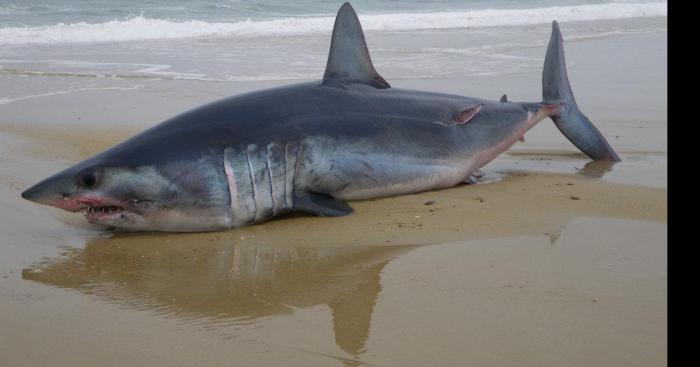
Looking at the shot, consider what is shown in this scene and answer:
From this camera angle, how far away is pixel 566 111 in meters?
5.77

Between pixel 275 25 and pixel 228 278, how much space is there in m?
19.6

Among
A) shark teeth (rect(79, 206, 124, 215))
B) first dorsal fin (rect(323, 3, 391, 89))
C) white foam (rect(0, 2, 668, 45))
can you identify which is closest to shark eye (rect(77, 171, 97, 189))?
shark teeth (rect(79, 206, 124, 215))

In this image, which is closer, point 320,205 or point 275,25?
point 320,205

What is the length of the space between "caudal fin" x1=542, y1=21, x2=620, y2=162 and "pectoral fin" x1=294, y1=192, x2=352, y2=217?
1882 mm

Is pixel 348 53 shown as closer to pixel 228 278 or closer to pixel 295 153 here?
pixel 295 153

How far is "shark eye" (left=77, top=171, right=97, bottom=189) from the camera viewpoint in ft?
13.3

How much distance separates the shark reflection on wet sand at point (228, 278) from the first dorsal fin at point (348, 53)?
1.49 meters

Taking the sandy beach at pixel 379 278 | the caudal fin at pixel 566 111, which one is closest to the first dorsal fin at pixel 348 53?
the sandy beach at pixel 379 278

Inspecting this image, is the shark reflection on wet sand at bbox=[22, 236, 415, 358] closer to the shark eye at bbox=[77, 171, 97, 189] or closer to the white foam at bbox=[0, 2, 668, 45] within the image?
the shark eye at bbox=[77, 171, 97, 189]

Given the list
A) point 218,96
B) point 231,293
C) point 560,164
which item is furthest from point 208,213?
point 218,96

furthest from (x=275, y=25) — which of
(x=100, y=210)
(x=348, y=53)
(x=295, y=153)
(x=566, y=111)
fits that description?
(x=100, y=210)

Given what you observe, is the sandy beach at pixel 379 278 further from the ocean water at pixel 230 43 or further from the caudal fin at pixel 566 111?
the ocean water at pixel 230 43

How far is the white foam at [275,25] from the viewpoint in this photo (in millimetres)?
18953

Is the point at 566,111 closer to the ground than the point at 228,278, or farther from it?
farther from it
